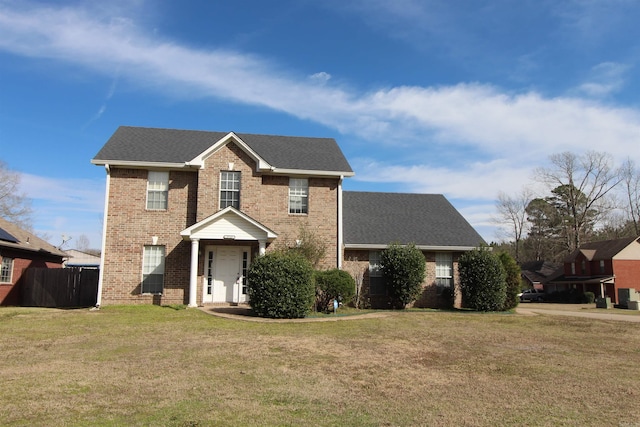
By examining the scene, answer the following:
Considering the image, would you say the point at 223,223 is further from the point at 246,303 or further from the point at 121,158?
the point at 121,158

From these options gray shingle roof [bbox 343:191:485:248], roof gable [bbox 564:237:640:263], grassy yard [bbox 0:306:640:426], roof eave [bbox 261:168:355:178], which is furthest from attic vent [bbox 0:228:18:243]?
roof gable [bbox 564:237:640:263]

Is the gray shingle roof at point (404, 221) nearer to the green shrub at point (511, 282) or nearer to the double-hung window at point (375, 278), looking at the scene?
the double-hung window at point (375, 278)

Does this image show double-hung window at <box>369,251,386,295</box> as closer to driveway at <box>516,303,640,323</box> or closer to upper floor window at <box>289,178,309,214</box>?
upper floor window at <box>289,178,309,214</box>

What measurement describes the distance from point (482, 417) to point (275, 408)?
2.71m

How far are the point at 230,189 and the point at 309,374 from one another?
13382 millimetres

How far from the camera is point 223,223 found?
19266mm

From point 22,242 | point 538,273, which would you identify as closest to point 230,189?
point 22,242

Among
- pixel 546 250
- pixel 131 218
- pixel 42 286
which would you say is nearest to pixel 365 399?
pixel 131 218

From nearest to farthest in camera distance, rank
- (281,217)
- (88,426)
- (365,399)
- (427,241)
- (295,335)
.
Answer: (88,426) → (365,399) → (295,335) → (281,217) → (427,241)

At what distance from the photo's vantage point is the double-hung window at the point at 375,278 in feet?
73.6

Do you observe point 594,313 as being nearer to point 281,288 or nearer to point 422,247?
point 422,247

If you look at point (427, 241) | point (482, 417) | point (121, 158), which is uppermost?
point (121, 158)

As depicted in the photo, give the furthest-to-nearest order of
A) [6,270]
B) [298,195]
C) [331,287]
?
[6,270], [298,195], [331,287]

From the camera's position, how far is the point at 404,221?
24.9 m
